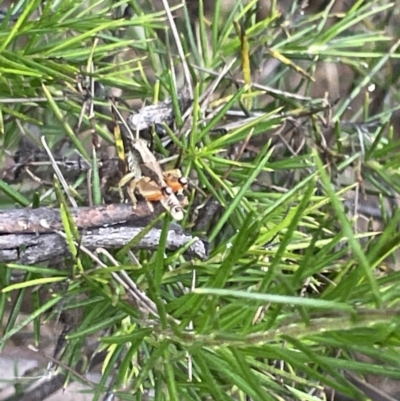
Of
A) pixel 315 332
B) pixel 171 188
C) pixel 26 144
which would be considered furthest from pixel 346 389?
pixel 26 144

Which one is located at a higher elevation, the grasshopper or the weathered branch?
the grasshopper

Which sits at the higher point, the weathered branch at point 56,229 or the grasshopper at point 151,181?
the grasshopper at point 151,181

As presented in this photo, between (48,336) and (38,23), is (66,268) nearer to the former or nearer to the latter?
(38,23)
